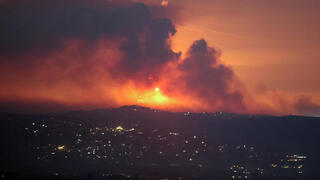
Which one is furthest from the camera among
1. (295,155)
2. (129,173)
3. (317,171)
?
(295,155)

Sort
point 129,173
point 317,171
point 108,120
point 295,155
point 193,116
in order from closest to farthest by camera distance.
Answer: point 129,173, point 317,171, point 295,155, point 108,120, point 193,116

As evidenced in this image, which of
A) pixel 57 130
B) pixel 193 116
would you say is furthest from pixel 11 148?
pixel 193 116

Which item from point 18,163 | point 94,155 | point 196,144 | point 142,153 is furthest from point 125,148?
point 18,163

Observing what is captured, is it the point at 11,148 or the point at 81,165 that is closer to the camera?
the point at 81,165

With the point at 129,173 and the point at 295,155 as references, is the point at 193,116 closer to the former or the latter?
the point at 295,155

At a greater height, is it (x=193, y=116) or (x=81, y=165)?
(x=193, y=116)

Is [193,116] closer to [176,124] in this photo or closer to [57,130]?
[176,124]
